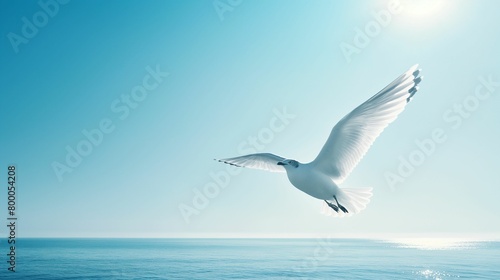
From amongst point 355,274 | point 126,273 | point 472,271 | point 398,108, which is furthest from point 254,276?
point 398,108

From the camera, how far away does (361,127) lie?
10.4 m

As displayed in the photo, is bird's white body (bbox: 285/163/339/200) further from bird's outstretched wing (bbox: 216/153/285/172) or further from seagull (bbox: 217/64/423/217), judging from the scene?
bird's outstretched wing (bbox: 216/153/285/172)

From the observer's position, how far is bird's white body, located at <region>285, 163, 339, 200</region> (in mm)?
10578

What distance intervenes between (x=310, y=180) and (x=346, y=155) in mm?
1284

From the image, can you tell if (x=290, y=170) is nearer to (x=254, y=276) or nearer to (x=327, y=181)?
(x=327, y=181)

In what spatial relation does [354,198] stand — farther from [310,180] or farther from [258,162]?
[258,162]

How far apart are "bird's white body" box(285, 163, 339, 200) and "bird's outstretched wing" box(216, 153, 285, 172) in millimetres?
1292

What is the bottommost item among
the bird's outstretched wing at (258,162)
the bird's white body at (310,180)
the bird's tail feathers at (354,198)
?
the bird's tail feathers at (354,198)

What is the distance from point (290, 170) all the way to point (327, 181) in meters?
1.01

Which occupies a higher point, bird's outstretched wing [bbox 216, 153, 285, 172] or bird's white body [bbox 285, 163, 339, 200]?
bird's outstretched wing [bbox 216, 153, 285, 172]

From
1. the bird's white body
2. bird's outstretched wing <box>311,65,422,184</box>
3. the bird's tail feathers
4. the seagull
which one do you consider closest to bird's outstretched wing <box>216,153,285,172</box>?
the seagull

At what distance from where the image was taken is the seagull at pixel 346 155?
9039 mm

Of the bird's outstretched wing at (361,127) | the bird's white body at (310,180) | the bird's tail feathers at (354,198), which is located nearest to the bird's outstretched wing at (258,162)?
the bird's white body at (310,180)

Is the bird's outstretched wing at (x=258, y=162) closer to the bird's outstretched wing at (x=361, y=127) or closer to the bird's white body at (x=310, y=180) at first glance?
the bird's white body at (x=310, y=180)
